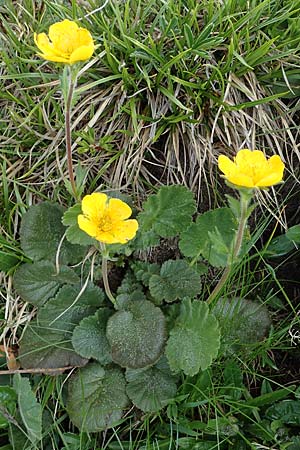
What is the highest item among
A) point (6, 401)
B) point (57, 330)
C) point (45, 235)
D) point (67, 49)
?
point (67, 49)

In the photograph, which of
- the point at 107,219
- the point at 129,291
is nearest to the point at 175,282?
the point at 129,291

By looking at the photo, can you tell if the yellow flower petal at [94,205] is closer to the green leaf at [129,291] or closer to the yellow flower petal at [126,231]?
the yellow flower petal at [126,231]

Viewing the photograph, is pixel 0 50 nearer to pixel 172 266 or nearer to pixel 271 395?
pixel 172 266

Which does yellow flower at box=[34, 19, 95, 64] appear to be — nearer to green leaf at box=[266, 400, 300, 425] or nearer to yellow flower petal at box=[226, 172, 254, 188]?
yellow flower petal at box=[226, 172, 254, 188]

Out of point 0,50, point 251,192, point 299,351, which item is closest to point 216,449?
point 299,351

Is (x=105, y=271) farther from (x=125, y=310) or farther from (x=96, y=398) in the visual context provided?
(x=96, y=398)

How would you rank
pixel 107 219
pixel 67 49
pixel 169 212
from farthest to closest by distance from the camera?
pixel 169 212, pixel 107 219, pixel 67 49
